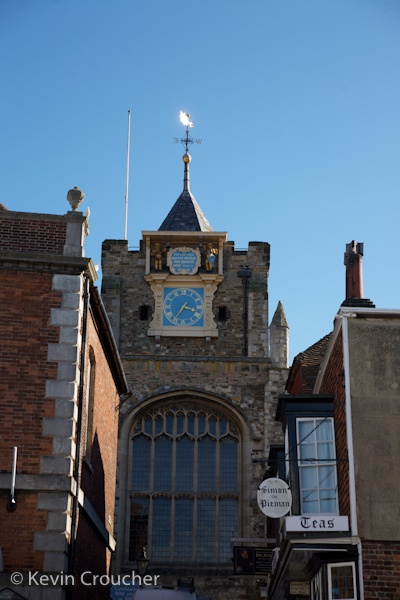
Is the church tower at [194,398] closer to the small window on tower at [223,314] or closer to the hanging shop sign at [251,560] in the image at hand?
the small window on tower at [223,314]

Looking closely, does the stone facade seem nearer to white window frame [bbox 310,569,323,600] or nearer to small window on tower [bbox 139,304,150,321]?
small window on tower [bbox 139,304,150,321]

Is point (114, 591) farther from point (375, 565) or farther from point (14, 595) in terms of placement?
point (375, 565)

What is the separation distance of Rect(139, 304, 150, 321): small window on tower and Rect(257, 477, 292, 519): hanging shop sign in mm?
19334

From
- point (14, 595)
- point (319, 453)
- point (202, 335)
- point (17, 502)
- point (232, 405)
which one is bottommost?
point (14, 595)

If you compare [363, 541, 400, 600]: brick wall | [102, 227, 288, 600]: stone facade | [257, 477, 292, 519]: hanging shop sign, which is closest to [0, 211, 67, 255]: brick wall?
[257, 477, 292, 519]: hanging shop sign

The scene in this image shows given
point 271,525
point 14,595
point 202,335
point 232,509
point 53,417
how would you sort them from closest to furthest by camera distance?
point 14,595
point 53,417
point 271,525
point 232,509
point 202,335

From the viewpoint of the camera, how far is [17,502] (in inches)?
599

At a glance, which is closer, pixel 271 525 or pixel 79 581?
pixel 79 581

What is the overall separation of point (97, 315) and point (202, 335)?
15.9m

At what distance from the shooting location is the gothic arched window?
31.6 metres

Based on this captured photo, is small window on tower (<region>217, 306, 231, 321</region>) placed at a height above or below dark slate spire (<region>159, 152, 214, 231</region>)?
below

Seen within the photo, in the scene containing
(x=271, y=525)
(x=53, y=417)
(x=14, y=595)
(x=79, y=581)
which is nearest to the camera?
(x=14, y=595)

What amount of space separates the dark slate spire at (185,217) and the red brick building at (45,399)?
64.0ft

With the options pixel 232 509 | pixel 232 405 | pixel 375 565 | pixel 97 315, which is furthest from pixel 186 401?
pixel 375 565
